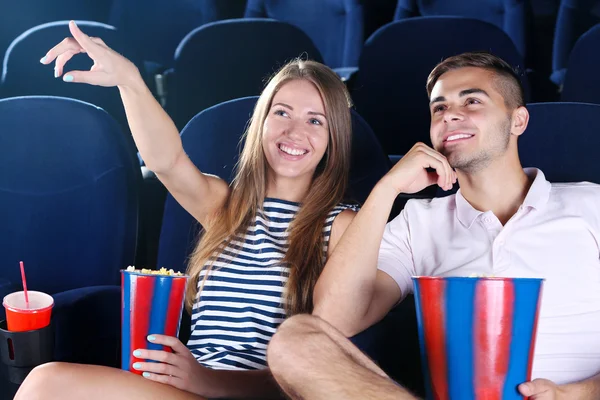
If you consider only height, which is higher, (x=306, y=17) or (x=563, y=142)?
(x=306, y=17)

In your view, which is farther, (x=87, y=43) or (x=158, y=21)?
(x=158, y=21)

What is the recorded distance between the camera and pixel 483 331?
0.70 m

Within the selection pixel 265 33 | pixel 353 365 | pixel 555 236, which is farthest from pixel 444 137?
pixel 265 33

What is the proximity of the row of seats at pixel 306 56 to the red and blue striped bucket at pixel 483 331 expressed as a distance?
3.22 feet

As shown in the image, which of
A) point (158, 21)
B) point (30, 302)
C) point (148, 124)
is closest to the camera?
point (30, 302)

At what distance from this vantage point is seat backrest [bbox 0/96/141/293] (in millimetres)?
1278

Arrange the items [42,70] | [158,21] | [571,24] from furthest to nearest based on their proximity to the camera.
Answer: [158,21]
[571,24]
[42,70]

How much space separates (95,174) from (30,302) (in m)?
0.40

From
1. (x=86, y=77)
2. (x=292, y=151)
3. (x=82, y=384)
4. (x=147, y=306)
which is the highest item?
(x=86, y=77)

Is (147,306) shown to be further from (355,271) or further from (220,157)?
(220,157)

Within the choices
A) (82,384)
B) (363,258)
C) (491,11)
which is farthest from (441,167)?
(491,11)

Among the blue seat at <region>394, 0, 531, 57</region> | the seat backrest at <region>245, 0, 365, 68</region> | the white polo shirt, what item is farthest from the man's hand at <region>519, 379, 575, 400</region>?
the seat backrest at <region>245, 0, 365, 68</region>

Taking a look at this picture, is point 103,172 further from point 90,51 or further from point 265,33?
point 265,33

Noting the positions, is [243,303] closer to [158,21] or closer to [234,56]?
[234,56]
